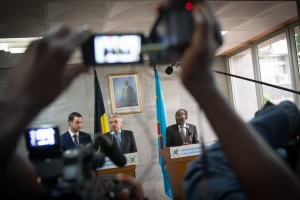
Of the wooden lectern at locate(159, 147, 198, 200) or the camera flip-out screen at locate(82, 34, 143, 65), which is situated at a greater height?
the camera flip-out screen at locate(82, 34, 143, 65)

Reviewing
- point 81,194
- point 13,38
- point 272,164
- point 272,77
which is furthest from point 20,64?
point 272,77

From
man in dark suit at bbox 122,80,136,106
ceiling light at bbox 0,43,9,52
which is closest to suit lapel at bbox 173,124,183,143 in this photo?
man in dark suit at bbox 122,80,136,106

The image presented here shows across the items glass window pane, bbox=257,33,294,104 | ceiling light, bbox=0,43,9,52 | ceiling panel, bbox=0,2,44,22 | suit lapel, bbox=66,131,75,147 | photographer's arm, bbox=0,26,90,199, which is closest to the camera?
photographer's arm, bbox=0,26,90,199

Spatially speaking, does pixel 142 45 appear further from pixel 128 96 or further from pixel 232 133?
pixel 128 96

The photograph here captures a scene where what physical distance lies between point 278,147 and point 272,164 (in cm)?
25

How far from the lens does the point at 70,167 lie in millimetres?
471

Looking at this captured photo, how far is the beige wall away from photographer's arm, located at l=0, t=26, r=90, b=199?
6029 mm

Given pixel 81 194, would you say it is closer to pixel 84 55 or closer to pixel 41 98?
pixel 41 98

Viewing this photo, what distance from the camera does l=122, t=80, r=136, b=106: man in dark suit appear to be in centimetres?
685

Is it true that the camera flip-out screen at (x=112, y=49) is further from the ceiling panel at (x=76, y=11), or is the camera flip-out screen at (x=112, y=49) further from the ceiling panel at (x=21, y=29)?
→ the ceiling panel at (x=21, y=29)

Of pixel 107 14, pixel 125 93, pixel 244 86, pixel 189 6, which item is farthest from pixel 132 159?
pixel 244 86

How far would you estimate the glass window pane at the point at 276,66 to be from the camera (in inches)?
221

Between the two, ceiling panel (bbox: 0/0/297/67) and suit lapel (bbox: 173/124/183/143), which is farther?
suit lapel (bbox: 173/124/183/143)

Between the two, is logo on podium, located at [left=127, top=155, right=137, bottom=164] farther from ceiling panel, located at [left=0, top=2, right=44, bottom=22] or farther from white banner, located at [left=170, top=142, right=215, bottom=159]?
ceiling panel, located at [left=0, top=2, right=44, bottom=22]
